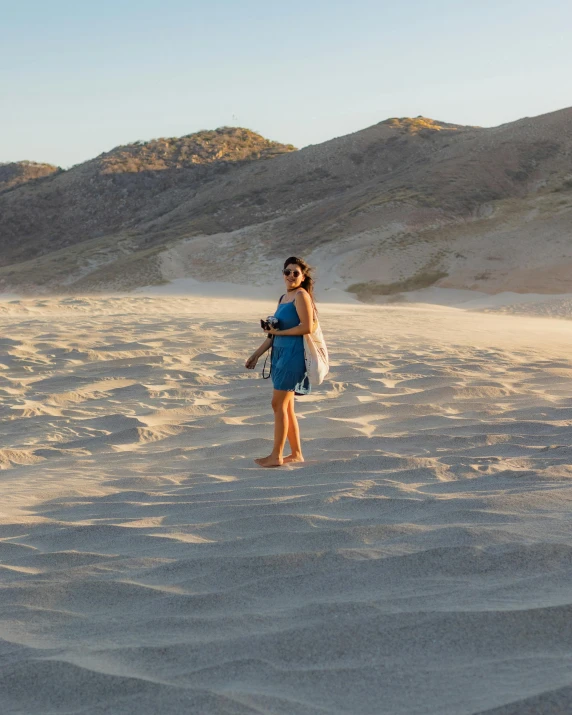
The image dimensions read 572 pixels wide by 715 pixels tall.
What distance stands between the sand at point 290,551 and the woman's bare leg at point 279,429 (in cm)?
15

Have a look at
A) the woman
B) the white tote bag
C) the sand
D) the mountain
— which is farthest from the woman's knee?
the mountain

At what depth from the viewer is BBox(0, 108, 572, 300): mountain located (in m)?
25.7

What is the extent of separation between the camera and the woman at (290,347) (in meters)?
5.33

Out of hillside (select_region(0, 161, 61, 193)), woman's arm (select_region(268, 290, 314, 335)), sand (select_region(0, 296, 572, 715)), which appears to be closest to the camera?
sand (select_region(0, 296, 572, 715))

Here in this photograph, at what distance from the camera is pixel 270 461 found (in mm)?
5398

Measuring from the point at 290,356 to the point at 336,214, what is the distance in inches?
1069

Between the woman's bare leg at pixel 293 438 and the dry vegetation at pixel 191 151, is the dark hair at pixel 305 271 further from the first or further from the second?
the dry vegetation at pixel 191 151

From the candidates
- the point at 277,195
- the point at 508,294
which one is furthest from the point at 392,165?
the point at 508,294

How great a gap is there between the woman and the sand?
254 mm

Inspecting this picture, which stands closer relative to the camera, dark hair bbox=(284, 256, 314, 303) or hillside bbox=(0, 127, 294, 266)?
dark hair bbox=(284, 256, 314, 303)

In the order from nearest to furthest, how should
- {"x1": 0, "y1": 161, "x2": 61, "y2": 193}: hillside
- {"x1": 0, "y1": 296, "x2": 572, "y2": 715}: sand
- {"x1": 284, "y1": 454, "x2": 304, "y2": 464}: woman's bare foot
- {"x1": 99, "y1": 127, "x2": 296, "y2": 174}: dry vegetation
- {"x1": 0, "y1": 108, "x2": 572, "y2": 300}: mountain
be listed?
{"x1": 0, "y1": 296, "x2": 572, "y2": 715}: sand → {"x1": 284, "y1": 454, "x2": 304, "y2": 464}: woman's bare foot → {"x1": 0, "y1": 108, "x2": 572, "y2": 300}: mountain → {"x1": 99, "y1": 127, "x2": 296, "y2": 174}: dry vegetation → {"x1": 0, "y1": 161, "x2": 61, "y2": 193}: hillside

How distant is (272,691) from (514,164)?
34.7m

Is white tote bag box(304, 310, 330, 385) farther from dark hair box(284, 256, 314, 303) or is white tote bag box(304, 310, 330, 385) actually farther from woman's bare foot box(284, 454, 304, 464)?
woman's bare foot box(284, 454, 304, 464)

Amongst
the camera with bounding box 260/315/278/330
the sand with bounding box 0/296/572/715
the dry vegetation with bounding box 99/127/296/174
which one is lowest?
the sand with bounding box 0/296/572/715
